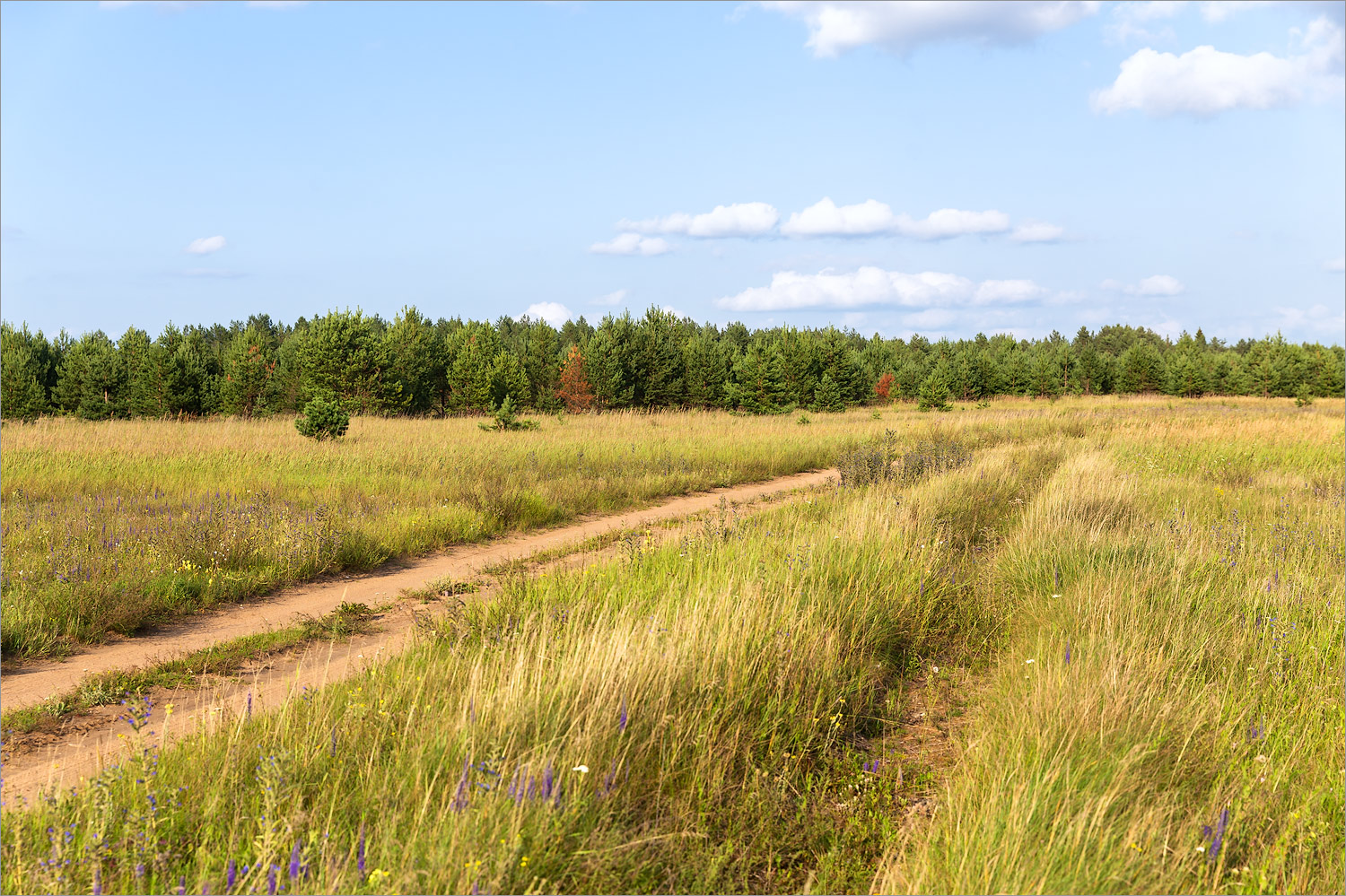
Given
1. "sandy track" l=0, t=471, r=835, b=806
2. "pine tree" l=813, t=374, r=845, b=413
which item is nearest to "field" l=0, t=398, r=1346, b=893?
"sandy track" l=0, t=471, r=835, b=806

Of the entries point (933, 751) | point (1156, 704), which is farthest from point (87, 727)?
point (1156, 704)

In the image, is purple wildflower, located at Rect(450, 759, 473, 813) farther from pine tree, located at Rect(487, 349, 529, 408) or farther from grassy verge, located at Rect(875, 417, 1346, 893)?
pine tree, located at Rect(487, 349, 529, 408)

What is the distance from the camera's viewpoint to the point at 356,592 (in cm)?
767

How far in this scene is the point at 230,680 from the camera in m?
5.15

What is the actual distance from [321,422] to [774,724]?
18.4 metres

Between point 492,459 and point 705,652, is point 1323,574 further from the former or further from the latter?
point 492,459

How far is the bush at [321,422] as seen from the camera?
1956 centimetres

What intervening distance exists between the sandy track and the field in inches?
9.8

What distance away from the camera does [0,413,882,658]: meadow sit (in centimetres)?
680

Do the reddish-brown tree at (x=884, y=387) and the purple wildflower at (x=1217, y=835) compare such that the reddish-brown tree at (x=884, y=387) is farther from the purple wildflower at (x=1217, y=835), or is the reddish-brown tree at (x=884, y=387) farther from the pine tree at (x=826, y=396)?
the purple wildflower at (x=1217, y=835)

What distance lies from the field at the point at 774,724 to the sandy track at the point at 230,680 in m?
0.25

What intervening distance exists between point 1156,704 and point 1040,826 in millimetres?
1437

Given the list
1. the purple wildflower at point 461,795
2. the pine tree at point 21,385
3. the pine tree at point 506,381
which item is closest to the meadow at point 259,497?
the purple wildflower at point 461,795

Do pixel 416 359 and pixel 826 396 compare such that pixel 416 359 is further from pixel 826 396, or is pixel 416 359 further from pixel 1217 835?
pixel 1217 835
